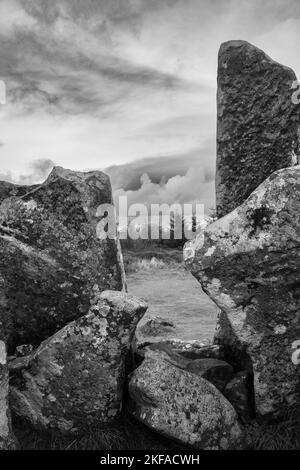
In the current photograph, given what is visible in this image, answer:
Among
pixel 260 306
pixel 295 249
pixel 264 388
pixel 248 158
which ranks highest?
pixel 248 158

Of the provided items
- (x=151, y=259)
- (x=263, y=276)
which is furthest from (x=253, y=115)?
(x=151, y=259)

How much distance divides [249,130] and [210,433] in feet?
12.3

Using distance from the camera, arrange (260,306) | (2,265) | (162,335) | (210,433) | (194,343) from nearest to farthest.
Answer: (210,433) < (260,306) < (2,265) < (194,343) < (162,335)

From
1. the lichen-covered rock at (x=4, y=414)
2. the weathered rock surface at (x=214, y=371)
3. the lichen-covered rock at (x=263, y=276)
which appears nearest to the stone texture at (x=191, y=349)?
the weathered rock surface at (x=214, y=371)

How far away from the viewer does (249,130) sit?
24.3 feet

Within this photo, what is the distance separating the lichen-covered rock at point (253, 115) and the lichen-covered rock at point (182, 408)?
8.68 ft

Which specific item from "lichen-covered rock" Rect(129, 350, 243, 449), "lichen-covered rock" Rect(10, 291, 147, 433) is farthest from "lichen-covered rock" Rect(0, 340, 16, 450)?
"lichen-covered rock" Rect(129, 350, 243, 449)

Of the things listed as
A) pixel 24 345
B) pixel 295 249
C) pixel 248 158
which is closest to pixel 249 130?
pixel 248 158

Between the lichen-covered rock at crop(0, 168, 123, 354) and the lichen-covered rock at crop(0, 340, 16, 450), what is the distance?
121 centimetres

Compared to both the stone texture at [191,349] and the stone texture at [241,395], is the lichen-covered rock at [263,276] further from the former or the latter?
the stone texture at [191,349]

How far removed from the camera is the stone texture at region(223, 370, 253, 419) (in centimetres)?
678

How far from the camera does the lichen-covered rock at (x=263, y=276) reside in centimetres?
626

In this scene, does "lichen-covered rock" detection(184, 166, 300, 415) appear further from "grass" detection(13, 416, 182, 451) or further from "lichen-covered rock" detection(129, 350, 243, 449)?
"grass" detection(13, 416, 182, 451)

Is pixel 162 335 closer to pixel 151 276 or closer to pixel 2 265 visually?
pixel 2 265
